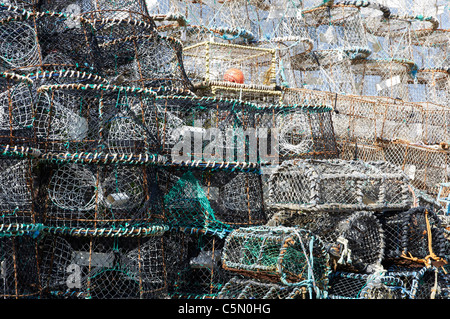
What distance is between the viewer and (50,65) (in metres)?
4.56

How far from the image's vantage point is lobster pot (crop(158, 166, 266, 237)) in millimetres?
4562

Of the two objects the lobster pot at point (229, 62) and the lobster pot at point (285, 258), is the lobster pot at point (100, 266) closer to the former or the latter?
the lobster pot at point (285, 258)

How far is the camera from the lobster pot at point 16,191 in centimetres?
385

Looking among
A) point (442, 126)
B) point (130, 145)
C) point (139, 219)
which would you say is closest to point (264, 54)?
point (442, 126)

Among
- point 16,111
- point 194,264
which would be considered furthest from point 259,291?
point 16,111

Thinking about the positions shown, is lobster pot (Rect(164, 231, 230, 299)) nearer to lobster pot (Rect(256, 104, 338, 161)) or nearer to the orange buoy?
lobster pot (Rect(256, 104, 338, 161))

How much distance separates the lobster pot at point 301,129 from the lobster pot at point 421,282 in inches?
61.9

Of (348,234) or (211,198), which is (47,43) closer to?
(211,198)

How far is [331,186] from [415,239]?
843mm

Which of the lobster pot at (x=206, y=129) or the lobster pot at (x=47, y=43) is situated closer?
the lobster pot at (x=206, y=129)

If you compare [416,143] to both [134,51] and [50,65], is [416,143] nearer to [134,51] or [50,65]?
[134,51]

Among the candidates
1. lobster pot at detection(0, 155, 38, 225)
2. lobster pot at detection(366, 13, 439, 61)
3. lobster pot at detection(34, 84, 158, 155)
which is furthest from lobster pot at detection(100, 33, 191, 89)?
lobster pot at detection(366, 13, 439, 61)

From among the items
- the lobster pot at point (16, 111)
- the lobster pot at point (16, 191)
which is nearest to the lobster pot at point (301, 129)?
the lobster pot at point (16, 111)

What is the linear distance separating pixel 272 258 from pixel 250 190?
1103 millimetres
